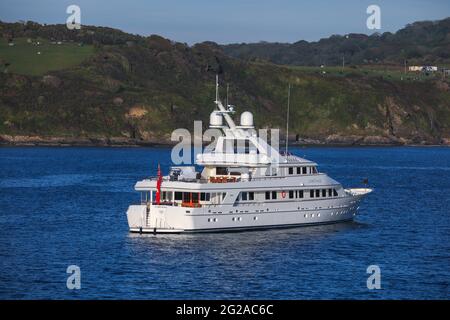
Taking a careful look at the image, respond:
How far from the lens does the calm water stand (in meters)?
50.2

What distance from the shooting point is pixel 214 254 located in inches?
2308

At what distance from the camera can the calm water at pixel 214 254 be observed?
5019cm

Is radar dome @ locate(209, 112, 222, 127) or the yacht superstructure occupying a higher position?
radar dome @ locate(209, 112, 222, 127)

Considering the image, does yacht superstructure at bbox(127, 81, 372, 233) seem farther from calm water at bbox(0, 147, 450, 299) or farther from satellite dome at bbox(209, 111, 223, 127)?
calm water at bbox(0, 147, 450, 299)

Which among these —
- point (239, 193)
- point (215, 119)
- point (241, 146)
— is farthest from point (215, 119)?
point (239, 193)

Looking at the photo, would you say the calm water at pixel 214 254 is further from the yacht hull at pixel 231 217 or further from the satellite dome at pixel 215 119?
the satellite dome at pixel 215 119

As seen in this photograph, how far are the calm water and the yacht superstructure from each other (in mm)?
1073

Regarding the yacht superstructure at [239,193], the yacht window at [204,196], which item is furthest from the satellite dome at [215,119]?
the yacht window at [204,196]

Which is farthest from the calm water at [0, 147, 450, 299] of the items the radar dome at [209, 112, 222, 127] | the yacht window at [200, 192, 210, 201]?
the radar dome at [209, 112, 222, 127]

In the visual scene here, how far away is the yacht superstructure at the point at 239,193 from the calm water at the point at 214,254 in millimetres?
1073

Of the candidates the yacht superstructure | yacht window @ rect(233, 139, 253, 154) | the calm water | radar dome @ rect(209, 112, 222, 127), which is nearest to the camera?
the calm water

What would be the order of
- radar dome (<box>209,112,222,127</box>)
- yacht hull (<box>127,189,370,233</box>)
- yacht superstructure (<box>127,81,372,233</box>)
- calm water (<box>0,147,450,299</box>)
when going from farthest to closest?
radar dome (<box>209,112,222,127</box>)
yacht superstructure (<box>127,81,372,233</box>)
yacht hull (<box>127,189,370,233</box>)
calm water (<box>0,147,450,299</box>)
